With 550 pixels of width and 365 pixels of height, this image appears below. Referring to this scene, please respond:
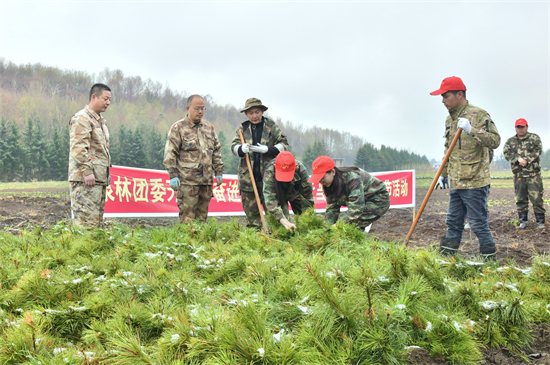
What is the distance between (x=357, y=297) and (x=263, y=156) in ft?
10.2

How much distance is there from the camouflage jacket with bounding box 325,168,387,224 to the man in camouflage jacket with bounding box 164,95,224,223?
1643 mm

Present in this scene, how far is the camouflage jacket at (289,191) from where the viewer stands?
387 centimetres

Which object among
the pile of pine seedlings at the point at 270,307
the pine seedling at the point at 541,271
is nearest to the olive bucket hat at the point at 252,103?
the pile of pine seedlings at the point at 270,307

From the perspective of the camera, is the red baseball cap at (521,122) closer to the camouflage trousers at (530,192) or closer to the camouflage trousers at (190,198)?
the camouflage trousers at (530,192)

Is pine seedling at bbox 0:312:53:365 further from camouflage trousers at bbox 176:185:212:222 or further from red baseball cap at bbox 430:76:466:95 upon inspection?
red baseball cap at bbox 430:76:466:95

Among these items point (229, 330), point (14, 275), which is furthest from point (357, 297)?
point (14, 275)

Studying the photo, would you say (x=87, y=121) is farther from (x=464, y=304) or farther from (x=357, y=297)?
(x=464, y=304)

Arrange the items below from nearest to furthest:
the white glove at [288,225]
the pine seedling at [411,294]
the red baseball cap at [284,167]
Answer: the pine seedling at [411,294] → the white glove at [288,225] → the red baseball cap at [284,167]

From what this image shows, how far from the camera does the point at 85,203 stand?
4141 mm

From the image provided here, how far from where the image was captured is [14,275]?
98.4 inches

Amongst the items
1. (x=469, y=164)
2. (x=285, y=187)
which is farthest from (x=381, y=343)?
(x=285, y=187)

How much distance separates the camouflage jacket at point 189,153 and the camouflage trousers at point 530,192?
5.88 meters

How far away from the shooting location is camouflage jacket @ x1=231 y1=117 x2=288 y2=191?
15.0 feet

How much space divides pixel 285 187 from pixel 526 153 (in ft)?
17.2
